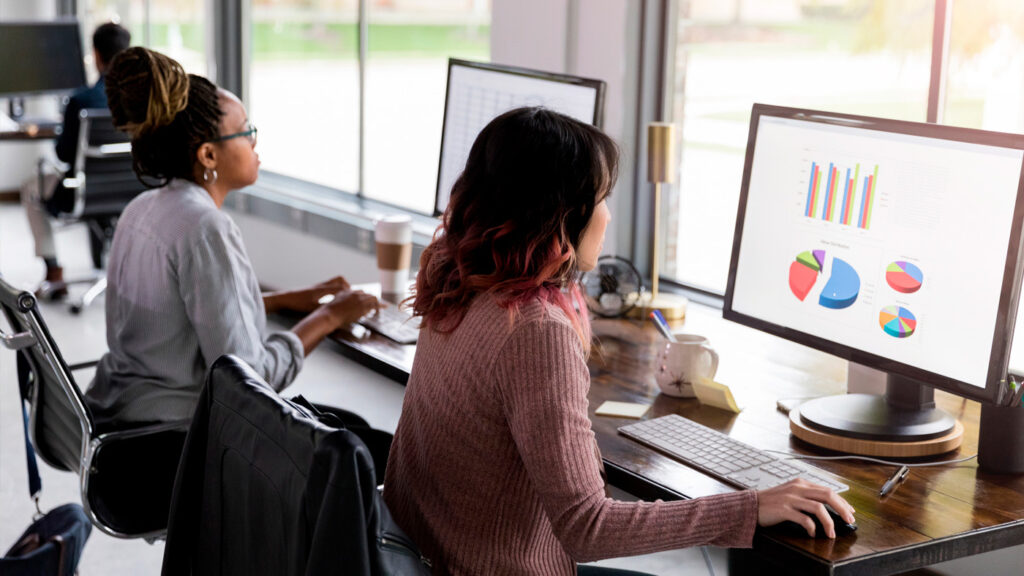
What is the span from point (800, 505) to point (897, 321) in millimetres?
419

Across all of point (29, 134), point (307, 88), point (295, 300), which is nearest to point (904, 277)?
point (295, 300)

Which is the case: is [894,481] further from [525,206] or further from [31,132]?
[31,132]

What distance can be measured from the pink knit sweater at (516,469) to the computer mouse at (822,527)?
0.06 m

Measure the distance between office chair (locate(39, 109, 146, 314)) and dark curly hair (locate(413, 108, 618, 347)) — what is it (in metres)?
3.61

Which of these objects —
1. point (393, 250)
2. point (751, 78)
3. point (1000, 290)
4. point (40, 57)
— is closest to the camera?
point (1000, 290)

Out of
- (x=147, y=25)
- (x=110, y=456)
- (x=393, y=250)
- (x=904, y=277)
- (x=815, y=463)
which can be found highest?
(x=147, y=25)

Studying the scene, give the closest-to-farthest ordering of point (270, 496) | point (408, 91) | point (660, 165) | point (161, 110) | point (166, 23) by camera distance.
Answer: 1. point (270, 496)
2. point (161, 110)
3. point (660, 165)
4. point (408, 91)
5. point (166, 23)

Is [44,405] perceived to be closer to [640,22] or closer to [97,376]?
[97,376]

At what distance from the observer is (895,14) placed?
2602mm

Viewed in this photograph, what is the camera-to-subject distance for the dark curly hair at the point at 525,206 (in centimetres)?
128

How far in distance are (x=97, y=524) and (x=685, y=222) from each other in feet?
6.15

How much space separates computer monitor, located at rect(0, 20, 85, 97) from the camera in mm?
5621

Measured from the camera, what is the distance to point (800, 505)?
1.27 m

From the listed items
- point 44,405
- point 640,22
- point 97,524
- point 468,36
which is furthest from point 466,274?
point 468,36
